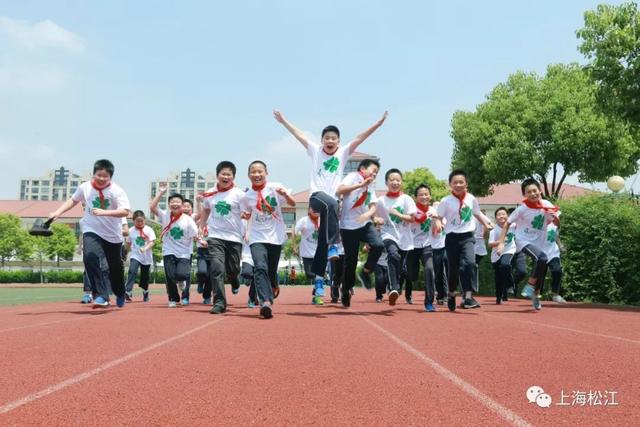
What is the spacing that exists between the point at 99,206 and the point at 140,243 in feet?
16.3

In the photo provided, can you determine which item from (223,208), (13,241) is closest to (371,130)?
(223,208)

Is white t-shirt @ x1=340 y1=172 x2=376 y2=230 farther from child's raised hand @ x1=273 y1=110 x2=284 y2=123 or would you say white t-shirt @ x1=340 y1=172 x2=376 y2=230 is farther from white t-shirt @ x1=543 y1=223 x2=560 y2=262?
white t-shirt @ x1=543 y1=223 x2=560 y2=262

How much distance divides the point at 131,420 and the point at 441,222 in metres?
6.64

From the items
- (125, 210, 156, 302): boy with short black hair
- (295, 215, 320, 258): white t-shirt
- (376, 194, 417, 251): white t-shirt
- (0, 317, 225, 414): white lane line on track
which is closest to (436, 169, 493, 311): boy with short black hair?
(376, 194, 417, 251): white t-shirt

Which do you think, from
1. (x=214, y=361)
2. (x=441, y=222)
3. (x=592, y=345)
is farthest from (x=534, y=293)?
(x=214, y=361)

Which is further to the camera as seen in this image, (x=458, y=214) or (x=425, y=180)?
(x=425, y=180)

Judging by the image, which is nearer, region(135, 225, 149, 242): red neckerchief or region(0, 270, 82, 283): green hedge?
region(135, 225, 149, 242): red neckerchief

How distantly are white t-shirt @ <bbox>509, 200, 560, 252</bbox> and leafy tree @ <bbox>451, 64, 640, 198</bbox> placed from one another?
21562 millimetres

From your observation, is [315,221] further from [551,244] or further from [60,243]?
[60,243]

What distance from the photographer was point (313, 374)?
3836 millimetres

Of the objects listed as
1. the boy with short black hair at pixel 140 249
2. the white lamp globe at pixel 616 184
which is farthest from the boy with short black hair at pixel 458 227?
the white lamp globe at pixel 616 184

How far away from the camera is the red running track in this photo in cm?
288

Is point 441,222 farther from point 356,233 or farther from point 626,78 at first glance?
point 626,78

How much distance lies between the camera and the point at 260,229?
7820 mm
